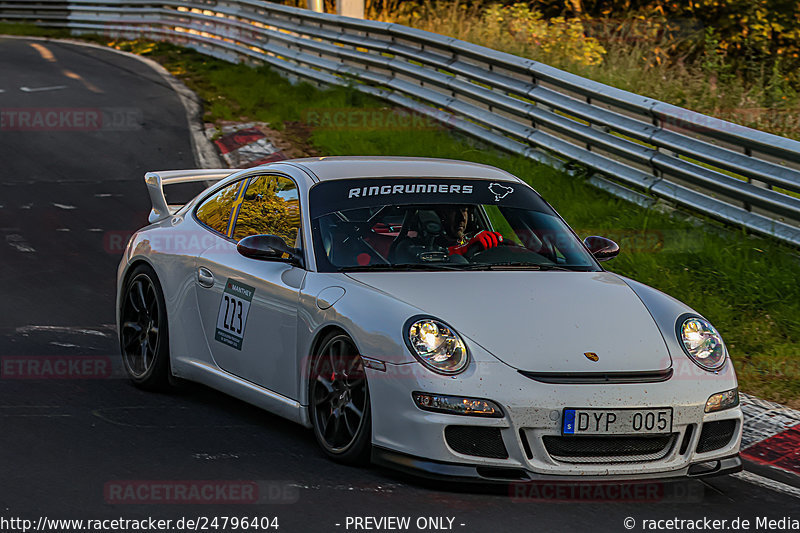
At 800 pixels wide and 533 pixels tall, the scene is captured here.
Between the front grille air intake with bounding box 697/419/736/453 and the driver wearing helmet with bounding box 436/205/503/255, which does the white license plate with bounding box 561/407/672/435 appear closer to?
the front grille air intake with bounding box 697/419/736/453

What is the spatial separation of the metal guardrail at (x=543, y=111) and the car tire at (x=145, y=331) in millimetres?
4649

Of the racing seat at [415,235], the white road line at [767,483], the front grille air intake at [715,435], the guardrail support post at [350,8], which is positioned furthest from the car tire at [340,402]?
the guardrail support post at [350,8]

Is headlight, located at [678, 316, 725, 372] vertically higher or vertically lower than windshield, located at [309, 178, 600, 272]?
lower

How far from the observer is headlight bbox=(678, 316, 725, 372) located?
5.56 meters

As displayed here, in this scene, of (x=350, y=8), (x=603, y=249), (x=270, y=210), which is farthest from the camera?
(x=350, y=8)

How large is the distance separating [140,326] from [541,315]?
2.91m

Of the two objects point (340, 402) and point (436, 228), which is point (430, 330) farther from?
point (436, 228)

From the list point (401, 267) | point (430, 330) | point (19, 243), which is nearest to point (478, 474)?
point (430, 330)

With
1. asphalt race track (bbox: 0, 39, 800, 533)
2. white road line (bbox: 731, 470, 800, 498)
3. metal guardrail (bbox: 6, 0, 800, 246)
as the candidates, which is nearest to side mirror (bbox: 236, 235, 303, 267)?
asphalt race track (bbox: 0, 39, 800, 533)

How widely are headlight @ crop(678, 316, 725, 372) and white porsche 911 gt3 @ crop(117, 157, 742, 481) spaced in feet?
0.03

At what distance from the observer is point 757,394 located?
7.16m

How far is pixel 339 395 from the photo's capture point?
18.4ft

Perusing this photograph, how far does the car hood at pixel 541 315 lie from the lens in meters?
5.29

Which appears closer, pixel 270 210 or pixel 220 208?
pixel 270 210
